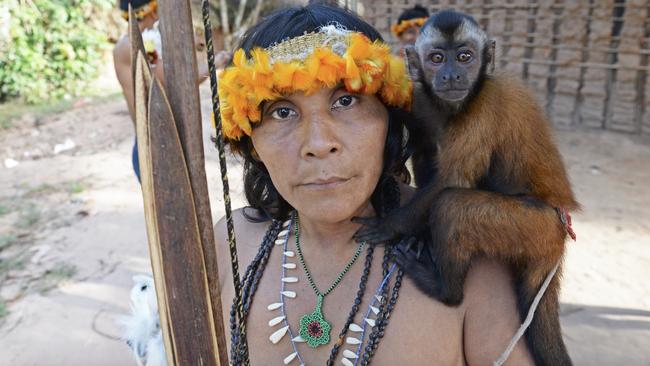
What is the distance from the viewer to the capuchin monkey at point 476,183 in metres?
1.80

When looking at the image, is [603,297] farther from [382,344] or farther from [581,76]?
[581,76]

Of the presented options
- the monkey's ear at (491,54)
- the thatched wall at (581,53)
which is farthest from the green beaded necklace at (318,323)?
the thatched wall at (581,53)

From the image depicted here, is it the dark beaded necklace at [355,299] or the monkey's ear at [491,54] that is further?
the monkey's ear at [491,54]

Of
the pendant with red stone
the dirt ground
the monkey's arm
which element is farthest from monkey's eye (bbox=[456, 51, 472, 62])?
the pendant with red stone

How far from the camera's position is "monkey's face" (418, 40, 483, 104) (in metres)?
2.44

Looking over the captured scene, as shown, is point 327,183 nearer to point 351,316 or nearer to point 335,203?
point 335,203

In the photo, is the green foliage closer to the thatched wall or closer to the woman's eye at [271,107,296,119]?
the thatched wall

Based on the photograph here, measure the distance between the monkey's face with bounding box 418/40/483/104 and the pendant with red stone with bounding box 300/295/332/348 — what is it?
1.20 m

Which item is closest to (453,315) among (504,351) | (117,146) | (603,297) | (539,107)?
(504,351)

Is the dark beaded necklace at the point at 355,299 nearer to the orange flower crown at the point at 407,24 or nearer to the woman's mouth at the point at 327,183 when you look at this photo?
the woman's mouth at the point at 327,183

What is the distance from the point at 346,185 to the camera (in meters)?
1.60

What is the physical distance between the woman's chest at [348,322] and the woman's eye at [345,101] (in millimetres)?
494

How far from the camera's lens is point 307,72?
1533 mm

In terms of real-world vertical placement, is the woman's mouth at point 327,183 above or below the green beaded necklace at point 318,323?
above
